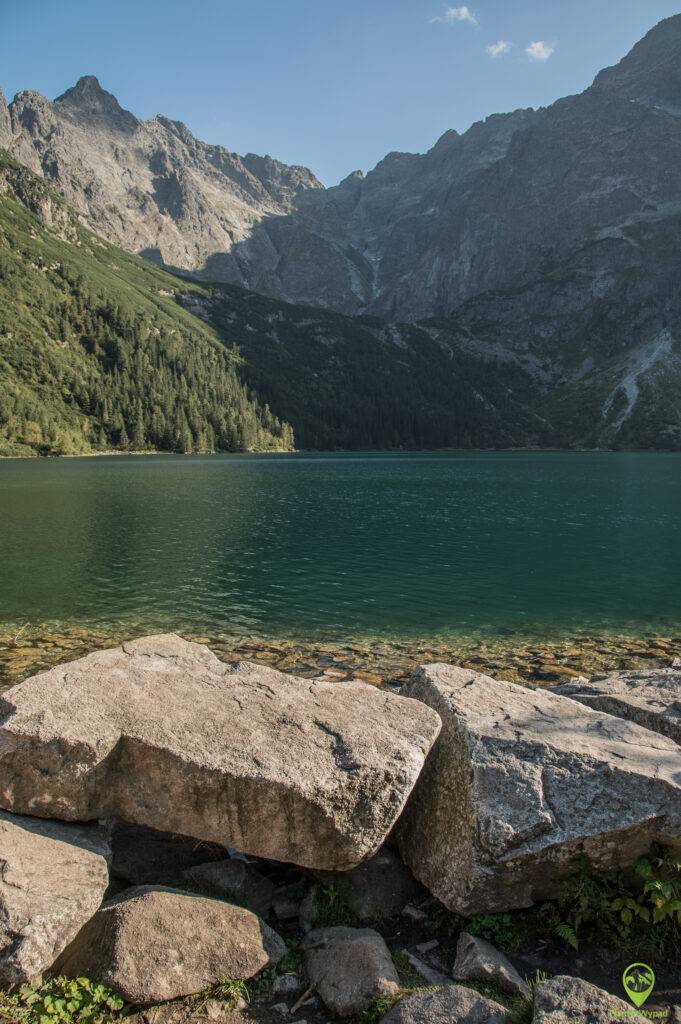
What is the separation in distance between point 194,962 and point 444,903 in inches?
136

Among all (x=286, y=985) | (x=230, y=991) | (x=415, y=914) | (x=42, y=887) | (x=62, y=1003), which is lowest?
(x=415, y=914)

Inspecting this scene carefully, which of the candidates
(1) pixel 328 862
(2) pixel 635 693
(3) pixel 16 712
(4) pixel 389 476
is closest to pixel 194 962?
(1) pixel 328 862

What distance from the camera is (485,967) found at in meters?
7.05

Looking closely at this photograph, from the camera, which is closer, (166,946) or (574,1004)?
(574,1004)

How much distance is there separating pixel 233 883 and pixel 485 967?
3.64 m

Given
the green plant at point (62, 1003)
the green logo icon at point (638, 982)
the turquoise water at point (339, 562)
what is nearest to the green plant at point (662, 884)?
the green logo icon at point (638, 982)

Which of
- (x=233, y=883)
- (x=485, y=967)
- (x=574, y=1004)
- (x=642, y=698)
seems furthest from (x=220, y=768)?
(x=642, y=698)

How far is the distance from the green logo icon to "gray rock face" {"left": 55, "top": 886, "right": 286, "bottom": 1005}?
14.1ft

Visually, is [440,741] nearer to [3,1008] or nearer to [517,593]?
[3,1008]

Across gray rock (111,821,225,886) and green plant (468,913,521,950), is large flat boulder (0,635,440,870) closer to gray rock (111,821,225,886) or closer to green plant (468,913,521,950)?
gray rock (111,821,225,886)

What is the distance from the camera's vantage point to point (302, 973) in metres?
7.28

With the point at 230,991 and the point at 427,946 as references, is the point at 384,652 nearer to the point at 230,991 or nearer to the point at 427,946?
the point at 427,946

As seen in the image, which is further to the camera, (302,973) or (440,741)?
(440,741)

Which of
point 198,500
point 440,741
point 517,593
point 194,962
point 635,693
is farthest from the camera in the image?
point 198,500
